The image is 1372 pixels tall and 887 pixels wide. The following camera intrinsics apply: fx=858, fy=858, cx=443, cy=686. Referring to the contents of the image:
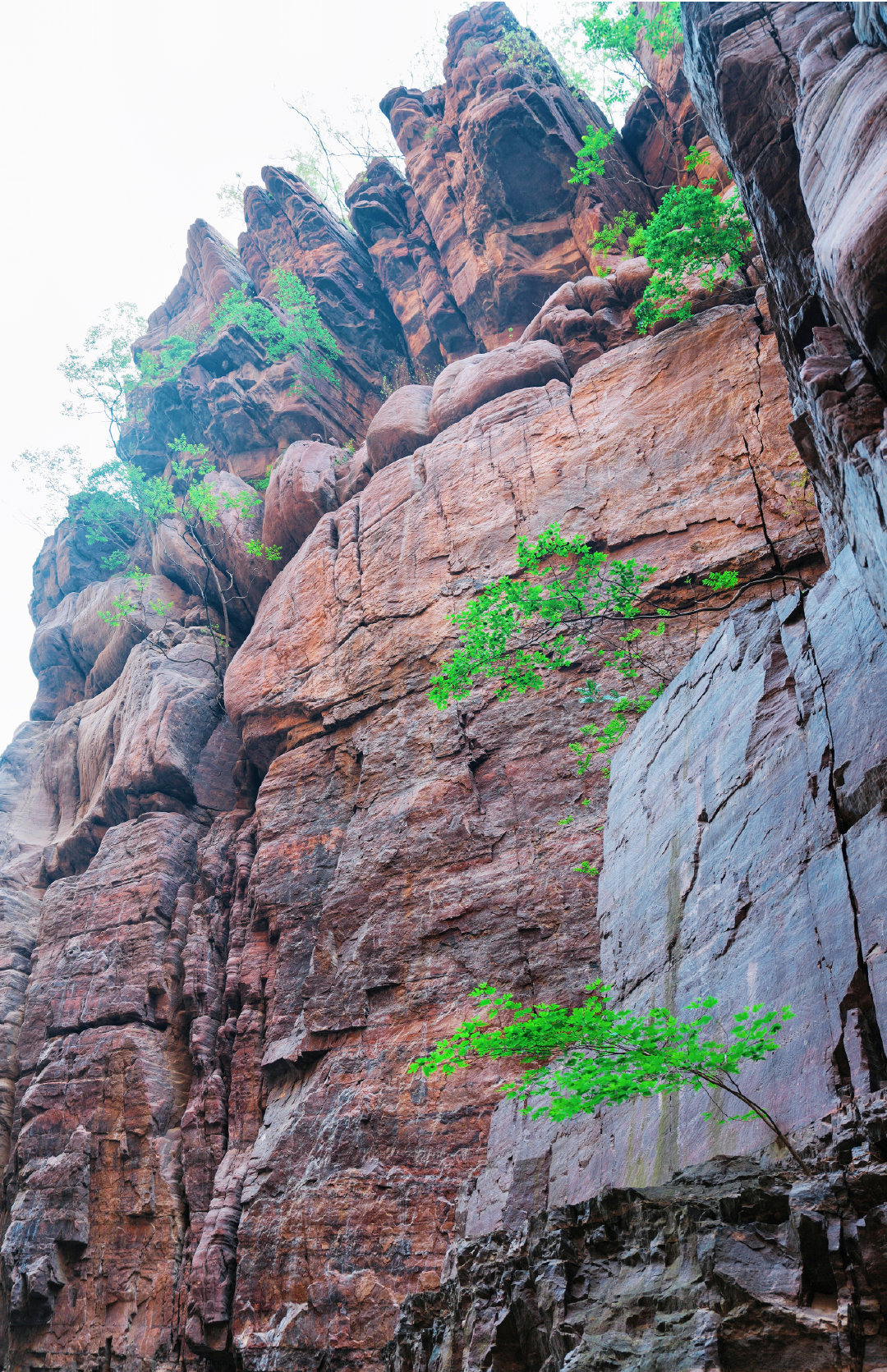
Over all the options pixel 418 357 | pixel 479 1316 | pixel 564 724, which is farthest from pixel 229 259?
pixel 479 1316

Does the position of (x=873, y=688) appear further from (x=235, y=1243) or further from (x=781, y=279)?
(x=235, y=1243)

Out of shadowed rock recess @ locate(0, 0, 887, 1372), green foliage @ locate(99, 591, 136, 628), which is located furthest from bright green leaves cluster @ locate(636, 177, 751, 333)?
green foliage @ locate(99, 591, 136, 628)

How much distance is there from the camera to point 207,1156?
1512cm

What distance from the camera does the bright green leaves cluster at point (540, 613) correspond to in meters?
13.3

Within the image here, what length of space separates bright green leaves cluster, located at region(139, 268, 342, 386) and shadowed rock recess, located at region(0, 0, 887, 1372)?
1.96ft

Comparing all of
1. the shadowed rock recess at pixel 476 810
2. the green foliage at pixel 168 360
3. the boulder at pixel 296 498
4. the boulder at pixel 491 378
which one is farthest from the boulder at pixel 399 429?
the green foliage at pixel 168 360

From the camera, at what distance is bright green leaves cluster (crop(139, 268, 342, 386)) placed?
29156 millimetres

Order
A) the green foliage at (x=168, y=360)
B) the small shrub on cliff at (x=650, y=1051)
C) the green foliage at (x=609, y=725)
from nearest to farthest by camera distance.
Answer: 1. the small shrub on cliff at (x=650, y=1051)
2. the green foliage at (x=609, y=725)
3. the green foliage at (x=168, y=360)

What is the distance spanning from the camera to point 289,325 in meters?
29.4

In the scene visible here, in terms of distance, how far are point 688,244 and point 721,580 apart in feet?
24.7

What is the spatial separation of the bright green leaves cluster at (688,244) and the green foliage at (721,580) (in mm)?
6569

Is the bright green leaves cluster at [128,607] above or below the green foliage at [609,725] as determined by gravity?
above

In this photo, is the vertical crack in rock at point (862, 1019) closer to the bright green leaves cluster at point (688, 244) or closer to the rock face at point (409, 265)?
the bright green leaves cluster at point (688, 244)

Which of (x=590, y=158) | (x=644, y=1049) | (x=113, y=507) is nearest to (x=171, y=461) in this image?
(x=113, y=507)
